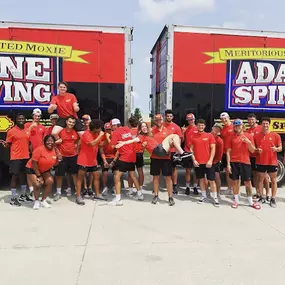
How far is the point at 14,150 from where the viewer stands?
5.40 metres

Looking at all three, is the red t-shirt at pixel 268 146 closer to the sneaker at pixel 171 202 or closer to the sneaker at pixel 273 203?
the sneaker at pixel 273 203

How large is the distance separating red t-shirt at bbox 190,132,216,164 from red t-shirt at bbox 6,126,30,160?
121 inches

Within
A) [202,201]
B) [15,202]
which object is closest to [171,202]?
[202,201]

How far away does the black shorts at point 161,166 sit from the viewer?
5.48 m

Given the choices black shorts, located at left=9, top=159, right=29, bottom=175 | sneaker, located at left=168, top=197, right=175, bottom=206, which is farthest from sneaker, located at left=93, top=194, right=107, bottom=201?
black shorts, located at left=9, top=159, right=29, bottom=175

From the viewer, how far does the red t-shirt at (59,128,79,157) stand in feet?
18.5

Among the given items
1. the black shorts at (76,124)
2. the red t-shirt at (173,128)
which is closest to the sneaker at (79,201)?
the black shorts at (76,124)

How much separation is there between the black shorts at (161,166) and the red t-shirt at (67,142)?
1.51m

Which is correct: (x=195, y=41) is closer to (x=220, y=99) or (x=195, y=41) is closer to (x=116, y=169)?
(x=220, y=99)

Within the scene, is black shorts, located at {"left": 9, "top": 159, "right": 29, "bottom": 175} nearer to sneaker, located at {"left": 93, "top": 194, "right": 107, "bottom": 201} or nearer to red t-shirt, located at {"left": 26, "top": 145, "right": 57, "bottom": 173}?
red t-shirt, located at {"left": 26, "top": 145, "right": 57, "bottom": 173}

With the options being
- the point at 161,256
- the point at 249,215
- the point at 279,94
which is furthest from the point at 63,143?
the point at 279,94

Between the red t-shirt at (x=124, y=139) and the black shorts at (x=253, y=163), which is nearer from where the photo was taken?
the red t-shirt at (x=124, y=139)

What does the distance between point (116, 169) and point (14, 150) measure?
184cm

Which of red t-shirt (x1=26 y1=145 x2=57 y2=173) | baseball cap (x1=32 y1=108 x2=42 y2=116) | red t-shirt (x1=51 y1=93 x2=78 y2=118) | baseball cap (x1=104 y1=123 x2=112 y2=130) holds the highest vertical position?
red t-shirt (x1=51 y1=93 x2=78 y2=118)
